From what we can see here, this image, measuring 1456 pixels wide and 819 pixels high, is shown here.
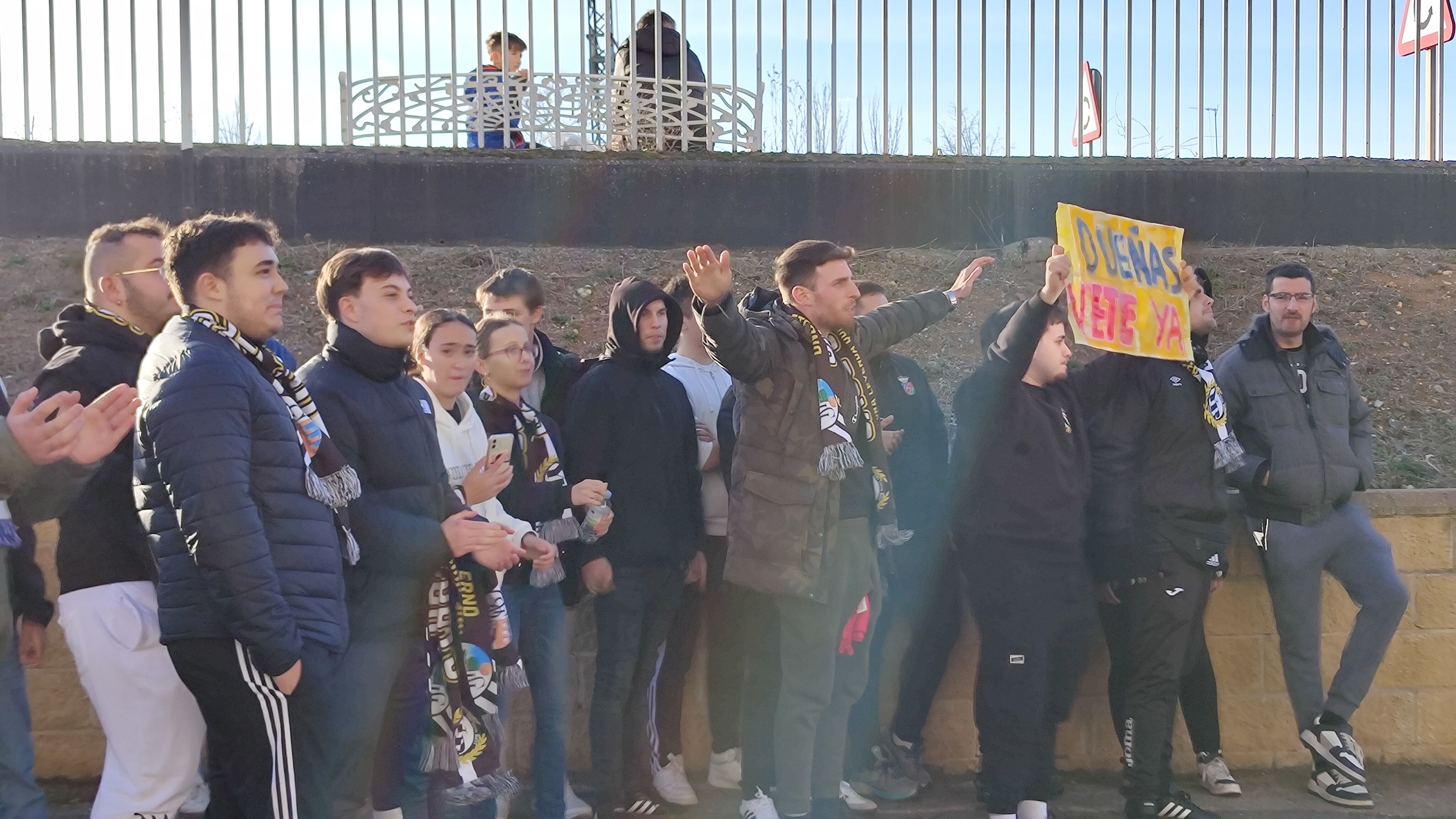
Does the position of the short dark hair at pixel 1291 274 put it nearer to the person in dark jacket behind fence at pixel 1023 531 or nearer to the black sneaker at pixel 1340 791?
the person in dark jacket behind fence at pixel 1023 531

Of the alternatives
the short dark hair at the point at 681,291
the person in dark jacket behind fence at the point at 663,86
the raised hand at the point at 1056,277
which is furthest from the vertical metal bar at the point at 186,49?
the raised hand at the point at 1056,277

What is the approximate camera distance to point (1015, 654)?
4426 millimetres

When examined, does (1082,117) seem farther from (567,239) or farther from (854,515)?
(854,515)

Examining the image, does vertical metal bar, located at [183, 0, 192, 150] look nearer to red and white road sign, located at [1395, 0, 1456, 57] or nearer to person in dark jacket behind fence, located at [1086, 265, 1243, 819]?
person in dark jacket behind fence, located at [1086, 265, 1243, 819]

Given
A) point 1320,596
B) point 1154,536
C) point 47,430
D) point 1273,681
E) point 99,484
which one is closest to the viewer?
point 47,430

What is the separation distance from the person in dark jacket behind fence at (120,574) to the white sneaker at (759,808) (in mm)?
1924

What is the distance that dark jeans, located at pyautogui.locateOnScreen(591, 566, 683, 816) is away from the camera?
4.57 m

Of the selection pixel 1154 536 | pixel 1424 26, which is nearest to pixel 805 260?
pixel 1154 536

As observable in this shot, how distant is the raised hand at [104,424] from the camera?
306cm

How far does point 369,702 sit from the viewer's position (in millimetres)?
3426

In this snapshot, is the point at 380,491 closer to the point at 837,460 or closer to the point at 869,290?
the point at 837,460

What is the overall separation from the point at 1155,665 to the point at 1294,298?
165 cm

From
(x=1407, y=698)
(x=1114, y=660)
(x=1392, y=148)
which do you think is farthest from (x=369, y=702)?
(x=1392, y=148)

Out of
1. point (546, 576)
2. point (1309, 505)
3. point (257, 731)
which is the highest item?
point (1309, 505)
